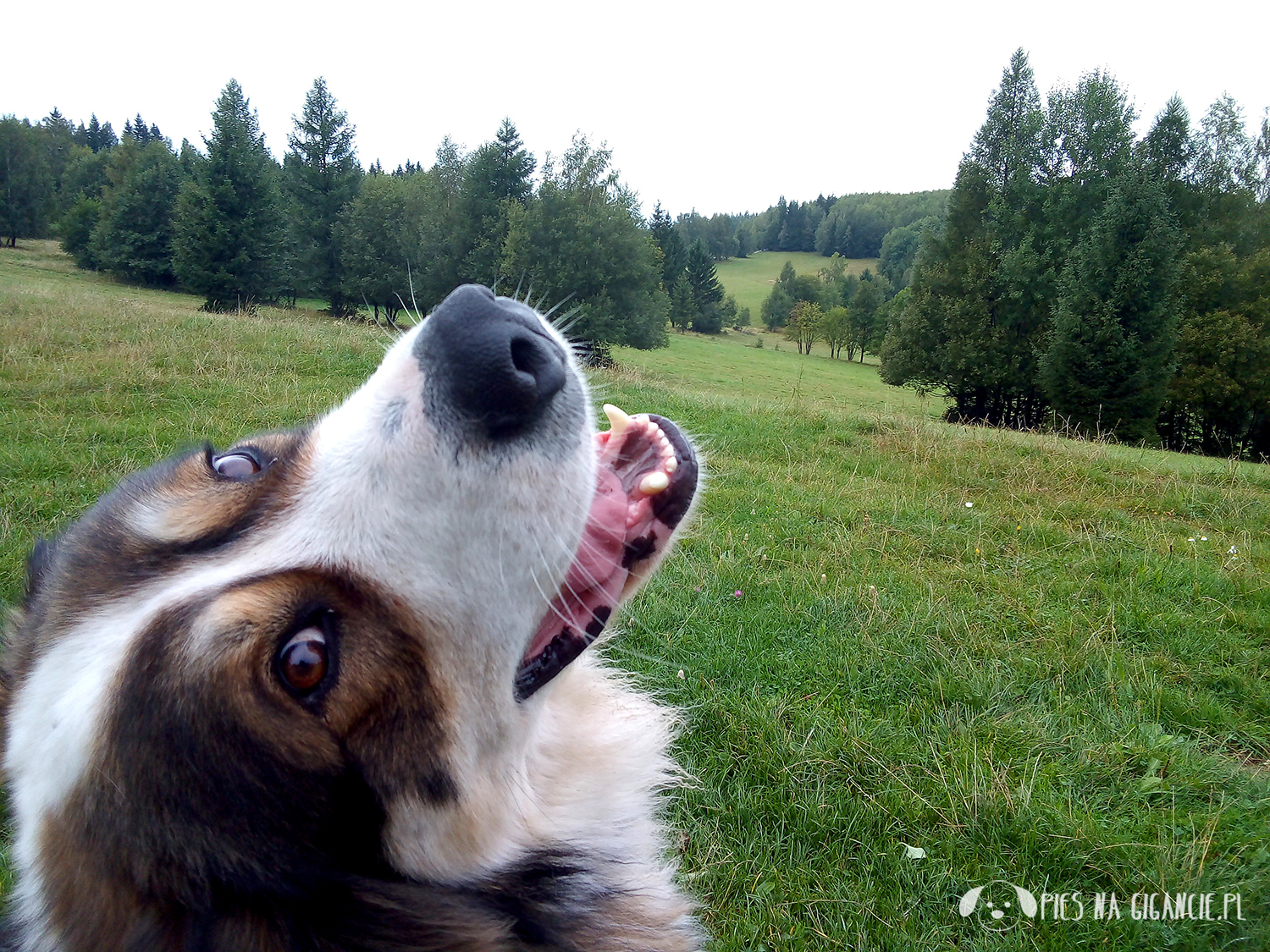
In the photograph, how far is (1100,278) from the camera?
92.8 feet

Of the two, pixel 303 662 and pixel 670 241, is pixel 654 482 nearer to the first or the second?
pixel 303 662

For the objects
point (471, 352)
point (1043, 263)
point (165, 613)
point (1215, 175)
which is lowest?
point (165, 613)

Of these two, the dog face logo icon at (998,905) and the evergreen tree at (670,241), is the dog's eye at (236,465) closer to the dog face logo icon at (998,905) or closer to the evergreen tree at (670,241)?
the dog face logo icon at (998,905)

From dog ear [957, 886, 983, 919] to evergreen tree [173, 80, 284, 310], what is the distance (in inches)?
1913

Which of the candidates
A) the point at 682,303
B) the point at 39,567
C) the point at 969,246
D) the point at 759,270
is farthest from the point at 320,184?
the point at 759,270

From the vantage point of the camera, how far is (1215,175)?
1252 inches

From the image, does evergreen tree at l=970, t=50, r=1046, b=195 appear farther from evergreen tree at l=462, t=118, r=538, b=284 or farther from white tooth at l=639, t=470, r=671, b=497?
white tooth at l=639, t=470, r=671, b=497

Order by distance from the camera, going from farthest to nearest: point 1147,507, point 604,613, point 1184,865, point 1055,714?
point 1147,507, point 1055,714, point 1184,865, point 604,613

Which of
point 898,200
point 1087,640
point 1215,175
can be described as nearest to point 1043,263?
point 1215,175

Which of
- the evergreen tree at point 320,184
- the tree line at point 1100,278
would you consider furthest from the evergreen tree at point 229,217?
the tree line at point 1100,278

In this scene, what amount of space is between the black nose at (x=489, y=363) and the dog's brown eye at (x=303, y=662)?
65cm

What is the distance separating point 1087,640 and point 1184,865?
195 centimetres

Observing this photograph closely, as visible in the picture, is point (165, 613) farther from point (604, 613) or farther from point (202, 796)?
point (604, 613)

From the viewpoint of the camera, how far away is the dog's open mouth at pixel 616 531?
2.09 metres
